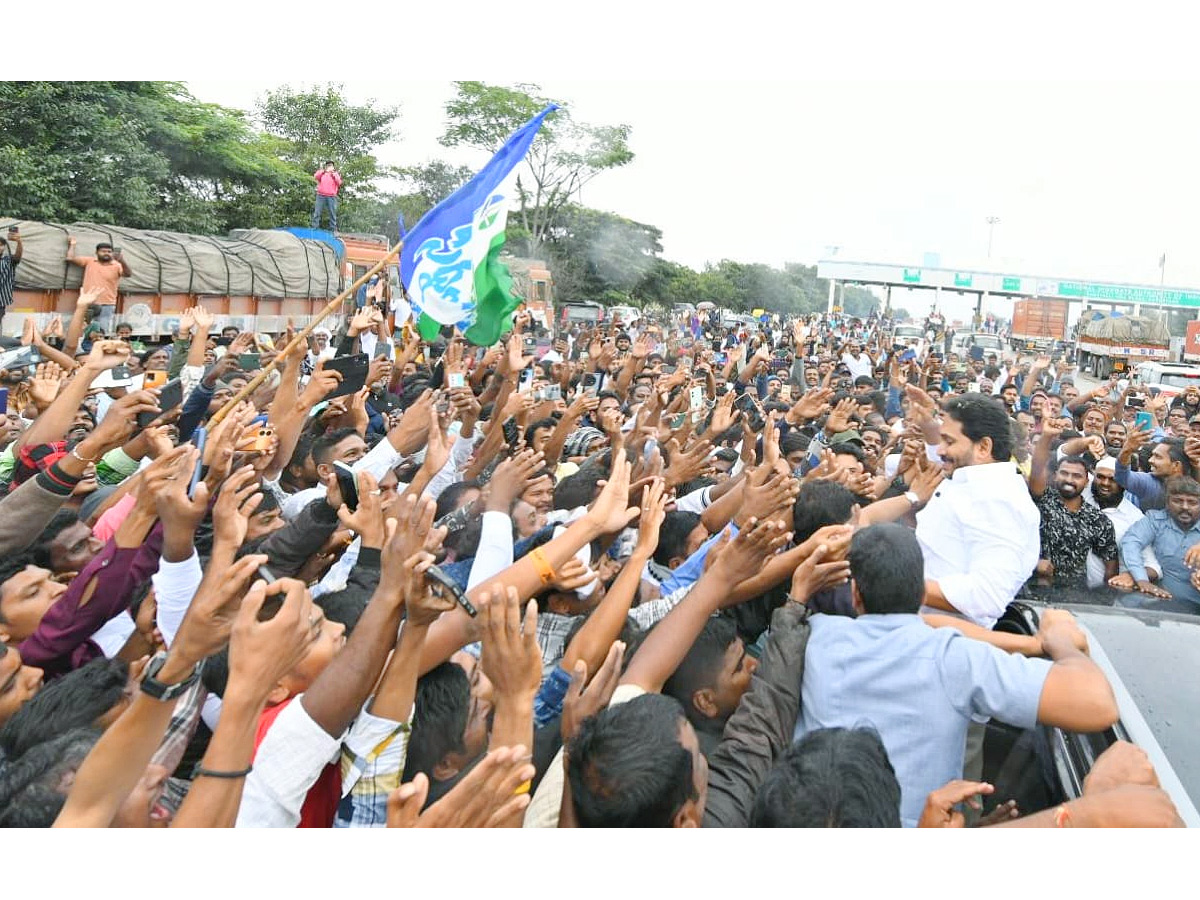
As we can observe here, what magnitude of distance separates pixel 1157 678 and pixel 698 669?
126 cm

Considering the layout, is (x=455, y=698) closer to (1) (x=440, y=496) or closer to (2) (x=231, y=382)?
(1) (x=440, y=496)

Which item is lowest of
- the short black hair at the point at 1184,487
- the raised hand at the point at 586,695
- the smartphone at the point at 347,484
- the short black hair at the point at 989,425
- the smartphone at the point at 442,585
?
the raised hand at the point at 586,695

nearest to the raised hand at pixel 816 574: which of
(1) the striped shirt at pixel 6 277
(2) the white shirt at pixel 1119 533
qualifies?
(2) the white shirt at pixel 1119 533

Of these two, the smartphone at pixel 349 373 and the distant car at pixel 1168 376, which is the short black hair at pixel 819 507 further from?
the distant car at pixel 1168 376

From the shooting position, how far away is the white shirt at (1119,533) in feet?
16.4

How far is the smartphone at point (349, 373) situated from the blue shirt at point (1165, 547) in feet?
14.5

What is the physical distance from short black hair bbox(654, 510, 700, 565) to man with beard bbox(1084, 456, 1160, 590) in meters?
2.48

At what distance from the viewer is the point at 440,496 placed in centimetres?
432

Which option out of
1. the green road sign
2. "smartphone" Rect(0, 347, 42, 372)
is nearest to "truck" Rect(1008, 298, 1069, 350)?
the green road sign

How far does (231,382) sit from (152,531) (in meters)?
4.45

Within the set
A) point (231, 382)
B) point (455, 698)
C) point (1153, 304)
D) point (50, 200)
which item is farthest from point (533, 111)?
point (1153, 304)

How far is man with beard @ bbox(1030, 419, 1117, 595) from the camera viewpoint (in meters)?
5.02

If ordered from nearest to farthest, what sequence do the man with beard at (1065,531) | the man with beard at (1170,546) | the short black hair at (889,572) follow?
1. the short black hair at (889,572)
2. the man with beard at (1170,546)
3. the man with beard at (1065,531)

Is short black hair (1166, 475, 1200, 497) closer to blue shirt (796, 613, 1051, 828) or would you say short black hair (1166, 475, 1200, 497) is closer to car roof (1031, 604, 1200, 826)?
car roof (1031, 604, 1200, 826)
